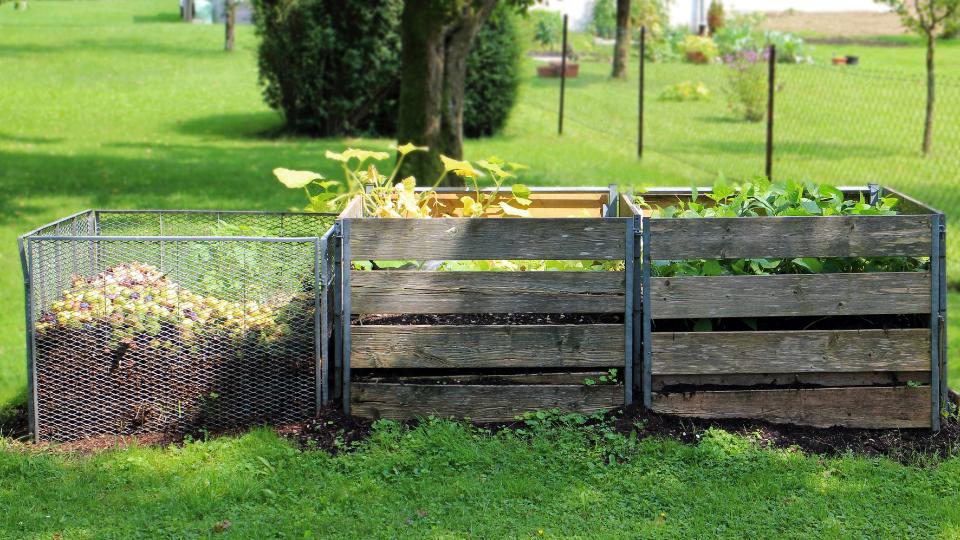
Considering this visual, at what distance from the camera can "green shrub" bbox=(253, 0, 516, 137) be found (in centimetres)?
1727

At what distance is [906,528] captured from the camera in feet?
14.2

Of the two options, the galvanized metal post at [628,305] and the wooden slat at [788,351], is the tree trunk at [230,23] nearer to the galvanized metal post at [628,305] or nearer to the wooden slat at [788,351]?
the galvanized metal post at [628,305]

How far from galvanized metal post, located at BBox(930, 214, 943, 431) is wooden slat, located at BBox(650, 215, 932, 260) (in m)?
0.07

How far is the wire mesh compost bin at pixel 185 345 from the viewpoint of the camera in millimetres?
5102

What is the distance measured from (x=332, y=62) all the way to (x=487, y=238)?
1320cm

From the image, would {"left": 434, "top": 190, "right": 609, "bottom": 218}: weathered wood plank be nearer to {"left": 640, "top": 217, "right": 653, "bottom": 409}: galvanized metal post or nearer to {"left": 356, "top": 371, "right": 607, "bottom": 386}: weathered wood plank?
{"left": 640, "top": 217, "right": 653, "bottom": 409}: galvanized metal post

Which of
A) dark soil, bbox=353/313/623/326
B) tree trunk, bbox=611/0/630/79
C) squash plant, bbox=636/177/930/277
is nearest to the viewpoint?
squash plant, bbox=636/177/930/277

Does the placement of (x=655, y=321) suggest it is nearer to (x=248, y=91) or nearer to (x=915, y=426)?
(x=915, y=426)

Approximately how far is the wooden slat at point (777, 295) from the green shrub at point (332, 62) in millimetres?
13075

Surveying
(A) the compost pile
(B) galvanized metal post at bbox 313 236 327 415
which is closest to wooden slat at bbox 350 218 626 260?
(B) galvanized metal post at bbox 313 236 327 415

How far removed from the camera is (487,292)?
16.6 feet

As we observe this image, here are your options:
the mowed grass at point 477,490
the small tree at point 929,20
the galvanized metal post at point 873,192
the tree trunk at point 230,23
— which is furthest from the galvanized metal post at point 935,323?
the tree trunk at point 230,23

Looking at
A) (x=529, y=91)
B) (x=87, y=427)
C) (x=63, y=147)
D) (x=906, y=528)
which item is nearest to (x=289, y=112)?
(x=63, y=147)

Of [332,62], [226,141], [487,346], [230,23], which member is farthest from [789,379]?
[230,23]
